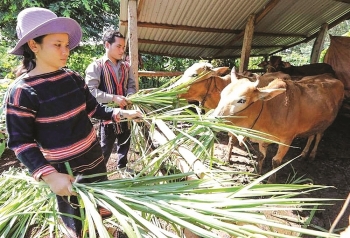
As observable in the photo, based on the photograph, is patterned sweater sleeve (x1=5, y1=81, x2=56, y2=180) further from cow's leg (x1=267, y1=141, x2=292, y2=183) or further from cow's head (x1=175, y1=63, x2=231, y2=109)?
cow's leg (x1=267, y1=141, x2=292, y2=183)

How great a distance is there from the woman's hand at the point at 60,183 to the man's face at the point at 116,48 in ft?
6.56

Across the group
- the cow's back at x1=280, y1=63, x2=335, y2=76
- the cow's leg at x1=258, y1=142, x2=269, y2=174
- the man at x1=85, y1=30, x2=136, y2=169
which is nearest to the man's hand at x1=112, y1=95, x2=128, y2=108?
the man at x1=85, y1=30, x2=136, y2=169

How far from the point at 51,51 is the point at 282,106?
131 inches

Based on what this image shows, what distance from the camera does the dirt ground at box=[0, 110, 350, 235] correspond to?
3.71 metres

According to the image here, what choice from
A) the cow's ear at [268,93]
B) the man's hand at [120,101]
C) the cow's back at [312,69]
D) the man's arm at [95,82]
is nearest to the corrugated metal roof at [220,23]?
the cow's back at [312,69]

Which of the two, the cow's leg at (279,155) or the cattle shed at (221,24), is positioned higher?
the cattle shed at (221,24)

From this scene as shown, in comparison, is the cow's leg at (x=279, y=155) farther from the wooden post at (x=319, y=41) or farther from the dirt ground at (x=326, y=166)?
the wooden post at (x=319, y=41)

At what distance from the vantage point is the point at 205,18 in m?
5.64

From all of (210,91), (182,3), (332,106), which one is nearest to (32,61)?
(210,91)

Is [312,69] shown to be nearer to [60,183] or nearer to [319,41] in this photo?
[319,41]

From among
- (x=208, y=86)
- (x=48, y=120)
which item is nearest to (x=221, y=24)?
(x=208, y=86)

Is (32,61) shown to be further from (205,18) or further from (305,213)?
(205,18)

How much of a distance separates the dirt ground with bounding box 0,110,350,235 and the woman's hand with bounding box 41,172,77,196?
→ 2.66 meters

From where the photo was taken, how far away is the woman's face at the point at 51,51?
1539 mm
